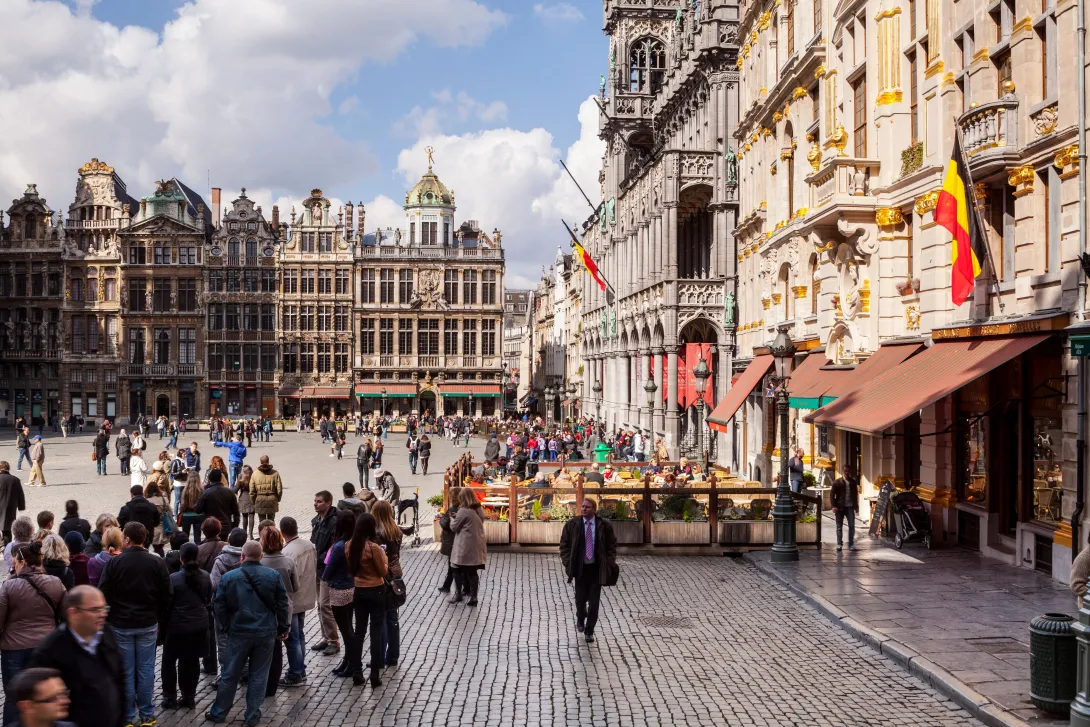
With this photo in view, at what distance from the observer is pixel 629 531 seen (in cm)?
1811

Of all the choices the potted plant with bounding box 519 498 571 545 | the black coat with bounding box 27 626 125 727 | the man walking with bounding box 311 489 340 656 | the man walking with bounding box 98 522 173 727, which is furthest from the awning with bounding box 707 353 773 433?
the black coat with bounding box 27 626 125 727

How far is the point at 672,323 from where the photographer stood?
3909 centimetres

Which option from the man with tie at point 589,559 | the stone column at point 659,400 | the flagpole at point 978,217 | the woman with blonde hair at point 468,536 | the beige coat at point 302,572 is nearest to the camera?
the beige coat at point 302,572

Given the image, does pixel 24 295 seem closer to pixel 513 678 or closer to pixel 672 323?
pixel 672 323

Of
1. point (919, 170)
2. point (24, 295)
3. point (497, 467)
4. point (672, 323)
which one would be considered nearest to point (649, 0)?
point (672, 323)

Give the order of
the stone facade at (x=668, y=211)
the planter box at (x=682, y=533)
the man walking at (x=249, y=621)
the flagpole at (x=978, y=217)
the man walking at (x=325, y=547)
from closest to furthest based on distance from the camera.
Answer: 1. the man walking at (x=249, y=621)
2. the man walking at (x=325, y=547)
3. the flagpole at (x=978, y=217)
4. the planter box at (x=682, y=533)
5. the stone facade at (x=668, y=211)

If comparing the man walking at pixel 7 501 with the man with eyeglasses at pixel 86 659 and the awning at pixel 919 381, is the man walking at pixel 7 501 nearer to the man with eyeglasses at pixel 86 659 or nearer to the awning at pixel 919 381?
the man with eyeglasses at pixel 86 659

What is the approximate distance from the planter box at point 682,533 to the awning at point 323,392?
201 feet

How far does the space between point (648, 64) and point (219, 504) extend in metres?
40.3

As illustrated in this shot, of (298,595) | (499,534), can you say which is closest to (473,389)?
(499,534)

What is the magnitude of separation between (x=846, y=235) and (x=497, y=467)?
11351 millimetres

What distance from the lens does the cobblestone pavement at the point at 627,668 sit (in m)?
9.23

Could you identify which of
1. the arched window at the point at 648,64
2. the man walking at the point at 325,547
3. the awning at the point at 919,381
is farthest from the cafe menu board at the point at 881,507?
the arched window at the point at 648,64

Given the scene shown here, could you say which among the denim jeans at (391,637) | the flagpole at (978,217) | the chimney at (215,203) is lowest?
the denim jeans at (391,637)
